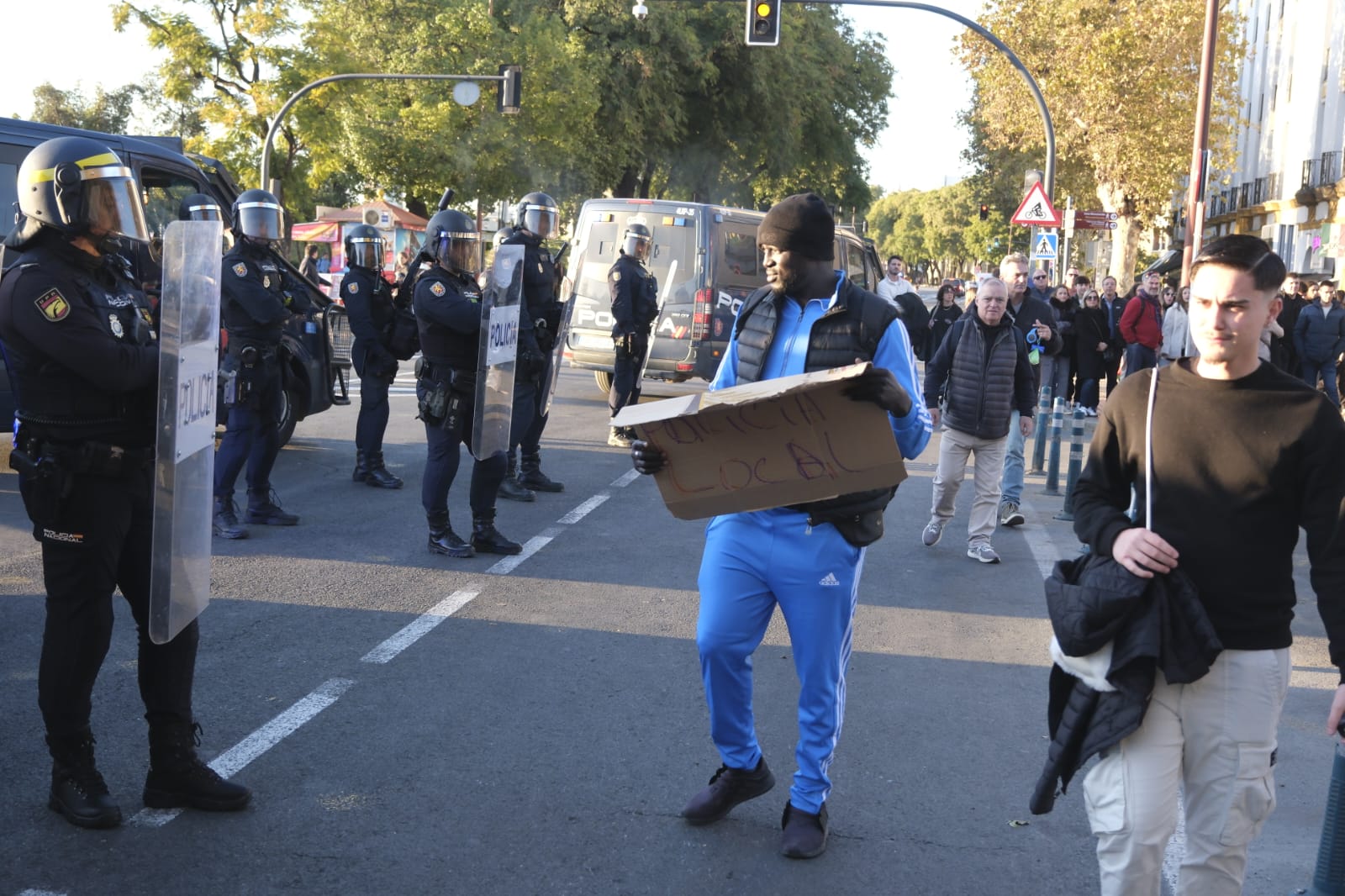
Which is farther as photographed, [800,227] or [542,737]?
[542,737]

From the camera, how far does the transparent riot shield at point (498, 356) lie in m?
7.30

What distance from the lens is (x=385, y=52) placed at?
1293 inches

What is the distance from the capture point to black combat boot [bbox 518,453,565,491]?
9891 mm

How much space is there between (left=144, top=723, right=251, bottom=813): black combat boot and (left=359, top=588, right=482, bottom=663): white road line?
1575 mm

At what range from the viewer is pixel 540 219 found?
8969mm

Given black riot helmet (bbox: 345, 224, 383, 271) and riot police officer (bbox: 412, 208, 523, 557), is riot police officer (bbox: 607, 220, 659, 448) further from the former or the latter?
riot police officer (bbox: 412, 208, 523, 557)

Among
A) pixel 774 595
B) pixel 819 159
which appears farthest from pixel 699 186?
pixel 774 595

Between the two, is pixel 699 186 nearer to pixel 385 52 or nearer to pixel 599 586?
pixel 385 52

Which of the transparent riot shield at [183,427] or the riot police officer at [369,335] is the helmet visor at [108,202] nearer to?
the transparent riot shield at [183,427]

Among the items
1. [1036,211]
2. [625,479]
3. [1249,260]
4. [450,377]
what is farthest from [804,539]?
[1036,211]

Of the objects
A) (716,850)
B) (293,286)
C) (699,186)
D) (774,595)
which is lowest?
(716,850)

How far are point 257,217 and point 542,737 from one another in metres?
4.87

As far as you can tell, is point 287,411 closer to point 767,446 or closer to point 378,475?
point 378,475

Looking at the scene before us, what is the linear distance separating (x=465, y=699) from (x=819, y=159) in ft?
131
